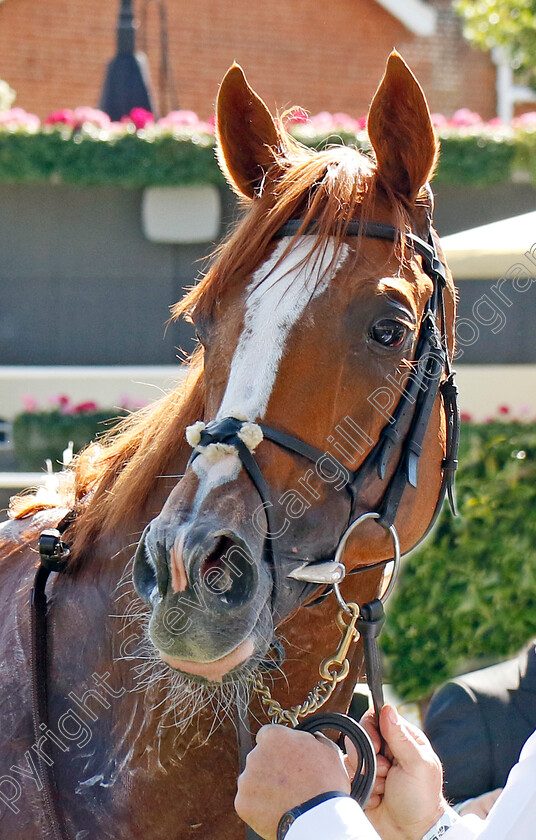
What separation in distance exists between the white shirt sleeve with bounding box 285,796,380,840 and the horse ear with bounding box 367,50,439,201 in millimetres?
1276

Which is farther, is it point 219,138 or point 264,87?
point 264,87

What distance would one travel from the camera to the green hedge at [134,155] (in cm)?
697

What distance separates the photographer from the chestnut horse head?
1552 mm

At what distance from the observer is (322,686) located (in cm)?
186

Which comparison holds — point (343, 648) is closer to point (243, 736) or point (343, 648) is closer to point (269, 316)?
point (243, 736)

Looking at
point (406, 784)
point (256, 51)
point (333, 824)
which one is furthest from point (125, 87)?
point (333, 824)

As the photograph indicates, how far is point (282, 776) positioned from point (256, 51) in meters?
13.0

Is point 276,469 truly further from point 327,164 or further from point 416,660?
point 416,660

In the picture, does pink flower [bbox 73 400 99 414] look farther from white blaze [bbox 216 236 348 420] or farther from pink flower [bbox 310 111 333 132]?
white blaze [bbox 216 236 348 420]

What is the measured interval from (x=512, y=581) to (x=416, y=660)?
2.39ft

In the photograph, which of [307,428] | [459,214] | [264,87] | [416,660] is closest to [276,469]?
[307,428]

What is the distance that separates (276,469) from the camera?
1655mm

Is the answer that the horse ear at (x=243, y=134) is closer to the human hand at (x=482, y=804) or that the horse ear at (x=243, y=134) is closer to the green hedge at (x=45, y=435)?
the human hand at (x=482, y=804)

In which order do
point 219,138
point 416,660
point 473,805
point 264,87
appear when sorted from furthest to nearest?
1. point 264,87
2. point 416,660
3. point 473,805
4. point 219,138
